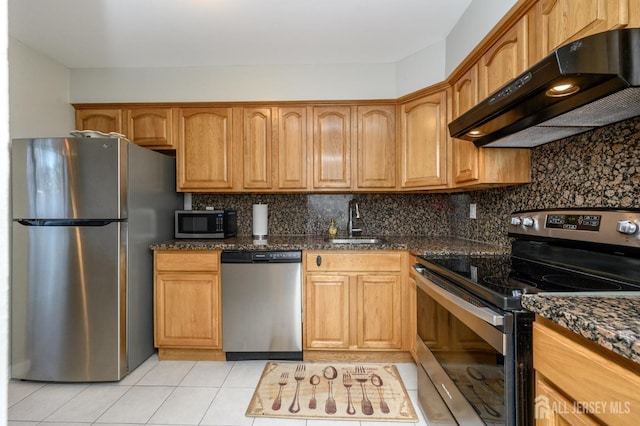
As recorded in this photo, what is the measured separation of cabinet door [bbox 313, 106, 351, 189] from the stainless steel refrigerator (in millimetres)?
1430

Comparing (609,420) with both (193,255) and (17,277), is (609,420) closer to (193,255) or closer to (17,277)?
(193,255)

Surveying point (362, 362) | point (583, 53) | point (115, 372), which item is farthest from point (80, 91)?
point (583, 53)

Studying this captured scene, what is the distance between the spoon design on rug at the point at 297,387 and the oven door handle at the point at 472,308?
106 cm

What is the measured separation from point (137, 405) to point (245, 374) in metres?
0.66

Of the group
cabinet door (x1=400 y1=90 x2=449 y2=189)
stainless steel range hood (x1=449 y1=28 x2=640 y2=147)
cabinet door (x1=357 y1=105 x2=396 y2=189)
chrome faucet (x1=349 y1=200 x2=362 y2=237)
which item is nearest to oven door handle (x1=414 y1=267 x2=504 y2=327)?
stainless steel range hood (x1=449 y1=28 x2=640 y2=147)

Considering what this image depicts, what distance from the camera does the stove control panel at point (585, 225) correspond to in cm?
114

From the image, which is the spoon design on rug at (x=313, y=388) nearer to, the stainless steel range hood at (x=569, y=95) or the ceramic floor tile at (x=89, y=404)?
the ceramic floor tile at (x=89, y=404)

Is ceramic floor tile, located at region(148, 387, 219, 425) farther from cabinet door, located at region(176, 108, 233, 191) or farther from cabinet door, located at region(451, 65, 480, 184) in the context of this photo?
cabinet door, located at region(451, 65, 480, 184)

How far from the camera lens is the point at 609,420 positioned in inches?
24.6

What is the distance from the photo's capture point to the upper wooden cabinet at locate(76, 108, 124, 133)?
282 centimetres

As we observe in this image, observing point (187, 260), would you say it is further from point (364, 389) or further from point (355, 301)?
point (364, 389)

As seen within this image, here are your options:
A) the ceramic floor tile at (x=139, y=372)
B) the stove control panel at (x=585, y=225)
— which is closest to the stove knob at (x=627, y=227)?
the stove control panel at (x=585, y=225)

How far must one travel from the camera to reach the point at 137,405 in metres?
1.93

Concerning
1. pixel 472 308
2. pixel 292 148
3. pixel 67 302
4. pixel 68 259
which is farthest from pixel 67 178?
pixel 472 308
